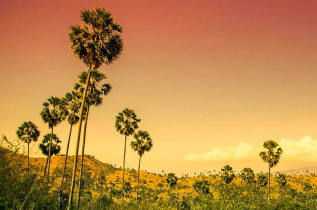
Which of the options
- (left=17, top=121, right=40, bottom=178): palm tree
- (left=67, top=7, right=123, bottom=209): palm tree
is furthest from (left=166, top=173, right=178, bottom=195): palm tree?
(left=67, top=7, right=123, bottom=209): palm tree

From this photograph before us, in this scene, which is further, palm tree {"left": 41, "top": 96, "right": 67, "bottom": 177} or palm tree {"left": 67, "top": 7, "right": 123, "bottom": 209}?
palm tree {"left": 41, "top": 96, "right": 67, "bottom": 177}

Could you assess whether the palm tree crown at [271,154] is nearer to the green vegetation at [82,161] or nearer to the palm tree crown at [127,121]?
the green vegetation at [82,161]

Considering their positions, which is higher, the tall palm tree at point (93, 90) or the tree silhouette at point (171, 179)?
the tall palm tree at point (93, 90)

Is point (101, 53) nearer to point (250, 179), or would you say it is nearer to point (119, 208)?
point (119, 208)

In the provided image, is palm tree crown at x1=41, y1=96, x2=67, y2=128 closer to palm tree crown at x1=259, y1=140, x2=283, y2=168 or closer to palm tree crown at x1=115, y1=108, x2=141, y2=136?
palm tree crown at x1=115, y1=108, x2=141, y2=136

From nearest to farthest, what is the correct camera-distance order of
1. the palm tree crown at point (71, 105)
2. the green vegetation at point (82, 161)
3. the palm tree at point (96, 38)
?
the green vegetation at point (82, 161) < the palm tree at point (96, 38) < the palm tree crown at point (71, 105)

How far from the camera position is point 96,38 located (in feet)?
76.5

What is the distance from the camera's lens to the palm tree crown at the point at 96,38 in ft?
75.9

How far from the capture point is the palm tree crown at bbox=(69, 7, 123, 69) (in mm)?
23141

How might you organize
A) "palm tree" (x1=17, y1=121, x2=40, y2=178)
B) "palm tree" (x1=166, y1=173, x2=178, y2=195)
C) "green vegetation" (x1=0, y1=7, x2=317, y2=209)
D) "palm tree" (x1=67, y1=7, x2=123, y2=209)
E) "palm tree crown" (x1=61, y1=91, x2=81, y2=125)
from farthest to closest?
"palm tree" (x1=166, y1=173, x2=178, y2=195), "palm tree" (x1=17, y1=121, x2=40, y2=178), "palm tree crown" (x1=61, y1=91, x2=81, y2=125), "palm tree" (x1=67, y1=7, x2=123, y2=209), "green vegetation" (x1=0, y1=7, x2=317, y2=209)

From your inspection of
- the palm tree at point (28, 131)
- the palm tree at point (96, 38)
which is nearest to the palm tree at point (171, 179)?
the palm tree at point (28, 131)

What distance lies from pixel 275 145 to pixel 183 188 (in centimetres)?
9119

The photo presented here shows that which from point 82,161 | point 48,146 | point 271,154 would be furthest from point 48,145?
point 271,154

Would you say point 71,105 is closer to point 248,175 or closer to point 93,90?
point 93,90
